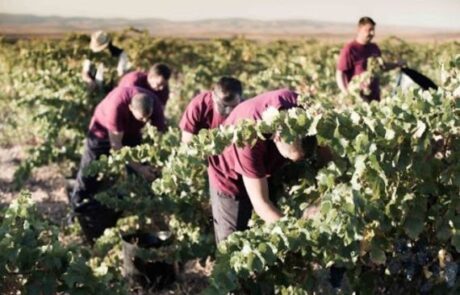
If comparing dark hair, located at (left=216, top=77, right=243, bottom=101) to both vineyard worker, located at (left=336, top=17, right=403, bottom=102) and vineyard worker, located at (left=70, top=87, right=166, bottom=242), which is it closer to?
vineyard worker, located at (left=70, top=87, right=166, bottom=242)

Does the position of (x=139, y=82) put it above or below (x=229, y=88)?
below

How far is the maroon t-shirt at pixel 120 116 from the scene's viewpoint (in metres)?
4.79

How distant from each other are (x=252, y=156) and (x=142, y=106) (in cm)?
179

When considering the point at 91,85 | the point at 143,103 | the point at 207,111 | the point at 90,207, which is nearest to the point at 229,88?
the point at 207,111

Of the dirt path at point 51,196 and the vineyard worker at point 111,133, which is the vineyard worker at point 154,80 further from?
the dirt path at point 51,196

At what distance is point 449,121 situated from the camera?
7.76 ft

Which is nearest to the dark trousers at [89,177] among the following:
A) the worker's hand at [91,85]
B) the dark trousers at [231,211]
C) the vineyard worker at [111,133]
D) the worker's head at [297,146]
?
the vineyard worker at [111,133]

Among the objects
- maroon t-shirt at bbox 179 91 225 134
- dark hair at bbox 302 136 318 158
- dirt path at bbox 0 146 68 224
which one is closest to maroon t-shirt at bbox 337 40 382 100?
maroon t-shirt at bbox 179 91 225 134

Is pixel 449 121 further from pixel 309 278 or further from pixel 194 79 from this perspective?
pixel 194 79

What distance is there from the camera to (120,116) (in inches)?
189

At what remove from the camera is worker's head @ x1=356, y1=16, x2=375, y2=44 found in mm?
6086

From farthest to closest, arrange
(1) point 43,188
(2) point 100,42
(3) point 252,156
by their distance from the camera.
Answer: (1) point 43,188
(2) point 100,42
(3) point 252,156

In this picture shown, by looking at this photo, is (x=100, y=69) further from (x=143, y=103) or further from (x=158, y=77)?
(x=143, y=103)

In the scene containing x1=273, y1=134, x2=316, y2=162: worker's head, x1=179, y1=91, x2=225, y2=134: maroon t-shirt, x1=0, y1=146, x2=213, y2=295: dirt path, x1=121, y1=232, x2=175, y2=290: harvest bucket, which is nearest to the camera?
x1=273, y1=134, x2=316, y2=162: worker's head
